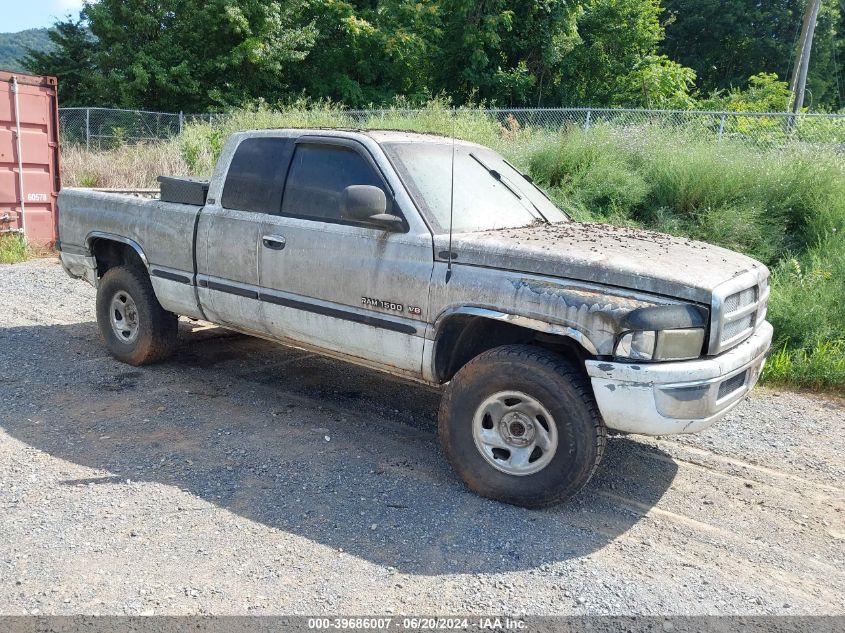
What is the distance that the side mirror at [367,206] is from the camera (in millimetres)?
4398

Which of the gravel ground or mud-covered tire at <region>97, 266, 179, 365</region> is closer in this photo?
the gravel ground

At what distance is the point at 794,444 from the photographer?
5.26 m

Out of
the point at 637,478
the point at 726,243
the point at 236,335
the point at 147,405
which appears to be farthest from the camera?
the point at 726,243

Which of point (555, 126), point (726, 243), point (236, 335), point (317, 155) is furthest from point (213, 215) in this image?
point (555, 126)

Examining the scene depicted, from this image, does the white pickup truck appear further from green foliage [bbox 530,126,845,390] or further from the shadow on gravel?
green foliage [bbox 530,126,845,390]

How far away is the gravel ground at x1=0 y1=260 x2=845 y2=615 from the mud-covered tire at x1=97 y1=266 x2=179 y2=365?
286 millimetres

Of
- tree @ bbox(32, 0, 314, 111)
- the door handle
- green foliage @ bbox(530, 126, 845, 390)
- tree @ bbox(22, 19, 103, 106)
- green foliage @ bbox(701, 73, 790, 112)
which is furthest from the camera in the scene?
tree @ bbox(22, 19, 103, 106)

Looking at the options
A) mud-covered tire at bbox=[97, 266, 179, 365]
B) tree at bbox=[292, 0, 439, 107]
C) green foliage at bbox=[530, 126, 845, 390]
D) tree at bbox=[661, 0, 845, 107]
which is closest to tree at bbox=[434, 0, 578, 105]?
tree at bbox=[292, 0, 439, 107]

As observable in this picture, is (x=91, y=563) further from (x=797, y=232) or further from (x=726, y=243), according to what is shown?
(x=797, y=232)

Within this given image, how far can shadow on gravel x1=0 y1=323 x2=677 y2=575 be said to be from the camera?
3791 millimetres

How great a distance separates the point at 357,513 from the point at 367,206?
1.77 metres

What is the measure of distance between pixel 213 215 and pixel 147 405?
1.51 metres

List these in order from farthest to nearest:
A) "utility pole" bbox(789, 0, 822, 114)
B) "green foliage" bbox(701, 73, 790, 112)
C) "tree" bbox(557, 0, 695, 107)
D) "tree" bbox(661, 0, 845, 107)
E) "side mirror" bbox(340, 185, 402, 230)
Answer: "tree" bbox(661, 0, 845, 107) < "tree" bbox(557, 0, 695, 107) < "green foliage" bbox(701, 73, 790, 112) < "utility pole" bbox(789, 0, 822, 114) < "side mirror" bbox(340, 185, 402, 230)

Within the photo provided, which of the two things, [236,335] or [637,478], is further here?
[236,335]
